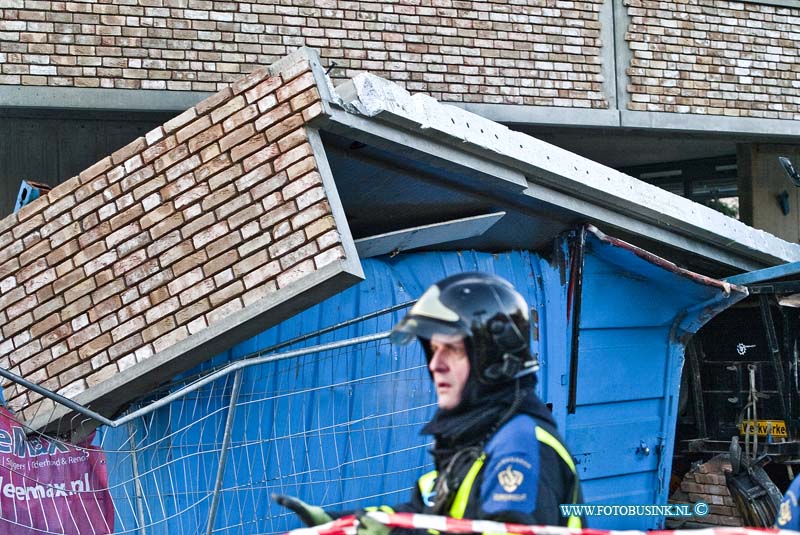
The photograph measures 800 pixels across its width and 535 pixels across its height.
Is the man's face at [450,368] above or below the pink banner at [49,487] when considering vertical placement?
above

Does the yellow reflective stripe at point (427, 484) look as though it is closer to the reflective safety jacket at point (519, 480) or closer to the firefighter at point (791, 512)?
the reflective safety jacket at point (519, 480)

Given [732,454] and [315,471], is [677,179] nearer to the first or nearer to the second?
[732,454]

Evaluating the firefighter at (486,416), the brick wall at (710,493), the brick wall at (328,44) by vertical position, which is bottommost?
the brick wall at (710,493)

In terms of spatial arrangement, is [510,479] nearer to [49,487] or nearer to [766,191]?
[49,487]

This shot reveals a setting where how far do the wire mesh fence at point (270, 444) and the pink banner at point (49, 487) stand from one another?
1.3 inches

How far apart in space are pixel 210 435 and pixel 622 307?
3.42 metres

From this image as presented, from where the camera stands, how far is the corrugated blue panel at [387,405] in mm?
5988

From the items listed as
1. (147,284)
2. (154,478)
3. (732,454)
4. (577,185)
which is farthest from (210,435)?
(732,454)

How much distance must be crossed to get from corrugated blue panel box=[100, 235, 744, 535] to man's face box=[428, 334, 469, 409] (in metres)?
3.02

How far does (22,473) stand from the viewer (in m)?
5.61

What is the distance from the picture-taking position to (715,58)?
11.6 m

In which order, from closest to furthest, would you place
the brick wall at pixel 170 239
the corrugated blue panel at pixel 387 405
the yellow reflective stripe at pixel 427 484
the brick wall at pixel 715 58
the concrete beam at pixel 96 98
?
1. the yellow reflective stripe at pixel 427 484
2. the brick wall at pixel 170 239
3. the corrugated blue panel at pixel 387 405
4. the concrete beam at pixel 96 98
5. the brick wall at pixel 715 58

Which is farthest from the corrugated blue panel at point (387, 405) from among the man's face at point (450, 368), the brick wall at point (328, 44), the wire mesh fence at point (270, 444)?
the brick wall at point (328, 44)

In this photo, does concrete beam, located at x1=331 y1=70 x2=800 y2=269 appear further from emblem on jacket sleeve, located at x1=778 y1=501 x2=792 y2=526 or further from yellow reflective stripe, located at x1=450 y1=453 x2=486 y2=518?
emblem on jacket sleeve, located at x1=778 y1=501 x2=792 y2=526
